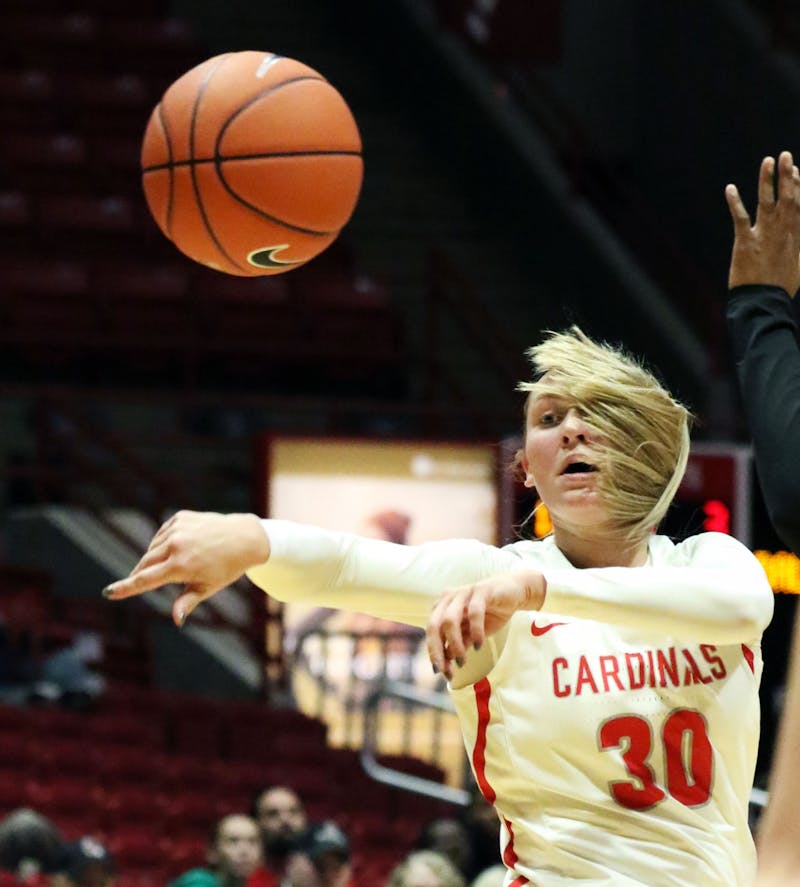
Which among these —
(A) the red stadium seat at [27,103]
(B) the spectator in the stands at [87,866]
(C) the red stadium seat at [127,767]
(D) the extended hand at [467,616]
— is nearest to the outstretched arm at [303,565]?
(D) the extended hand at [467,616]

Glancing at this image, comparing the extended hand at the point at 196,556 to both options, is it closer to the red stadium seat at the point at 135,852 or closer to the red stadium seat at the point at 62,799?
the red stadium seat at the point at 135,852

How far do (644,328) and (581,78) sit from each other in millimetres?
2339

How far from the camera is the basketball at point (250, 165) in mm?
5078

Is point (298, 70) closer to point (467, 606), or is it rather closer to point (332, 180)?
point (332, 180)

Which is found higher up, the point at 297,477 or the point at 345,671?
the point at 297,477

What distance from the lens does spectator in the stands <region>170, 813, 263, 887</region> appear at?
285 inches

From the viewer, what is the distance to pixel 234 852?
729 cm

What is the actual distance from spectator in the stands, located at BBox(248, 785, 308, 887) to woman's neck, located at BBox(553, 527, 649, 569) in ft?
14.9

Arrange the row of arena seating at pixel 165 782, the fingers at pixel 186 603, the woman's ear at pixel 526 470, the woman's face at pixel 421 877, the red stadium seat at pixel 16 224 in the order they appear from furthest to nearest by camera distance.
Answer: the red stadium seat at pixel 16 224 → the row of arena seating at pixel 165 782 → the woman's face at pixel 421 877 → the woman's ear at pixel 526 470 → the fingers at pixel 186 603

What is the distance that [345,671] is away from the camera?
32.6 ft

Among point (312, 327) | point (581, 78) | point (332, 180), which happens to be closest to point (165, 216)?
point (332, 180)

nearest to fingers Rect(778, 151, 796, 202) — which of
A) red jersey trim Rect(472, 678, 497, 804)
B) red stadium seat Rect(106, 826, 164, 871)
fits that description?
red jersey trim Rect(472, 678, 497, 804)

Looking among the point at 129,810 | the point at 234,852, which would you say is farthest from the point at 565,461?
the point at 129,810

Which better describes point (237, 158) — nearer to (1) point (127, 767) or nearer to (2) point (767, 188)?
(2) point (767, 188)
